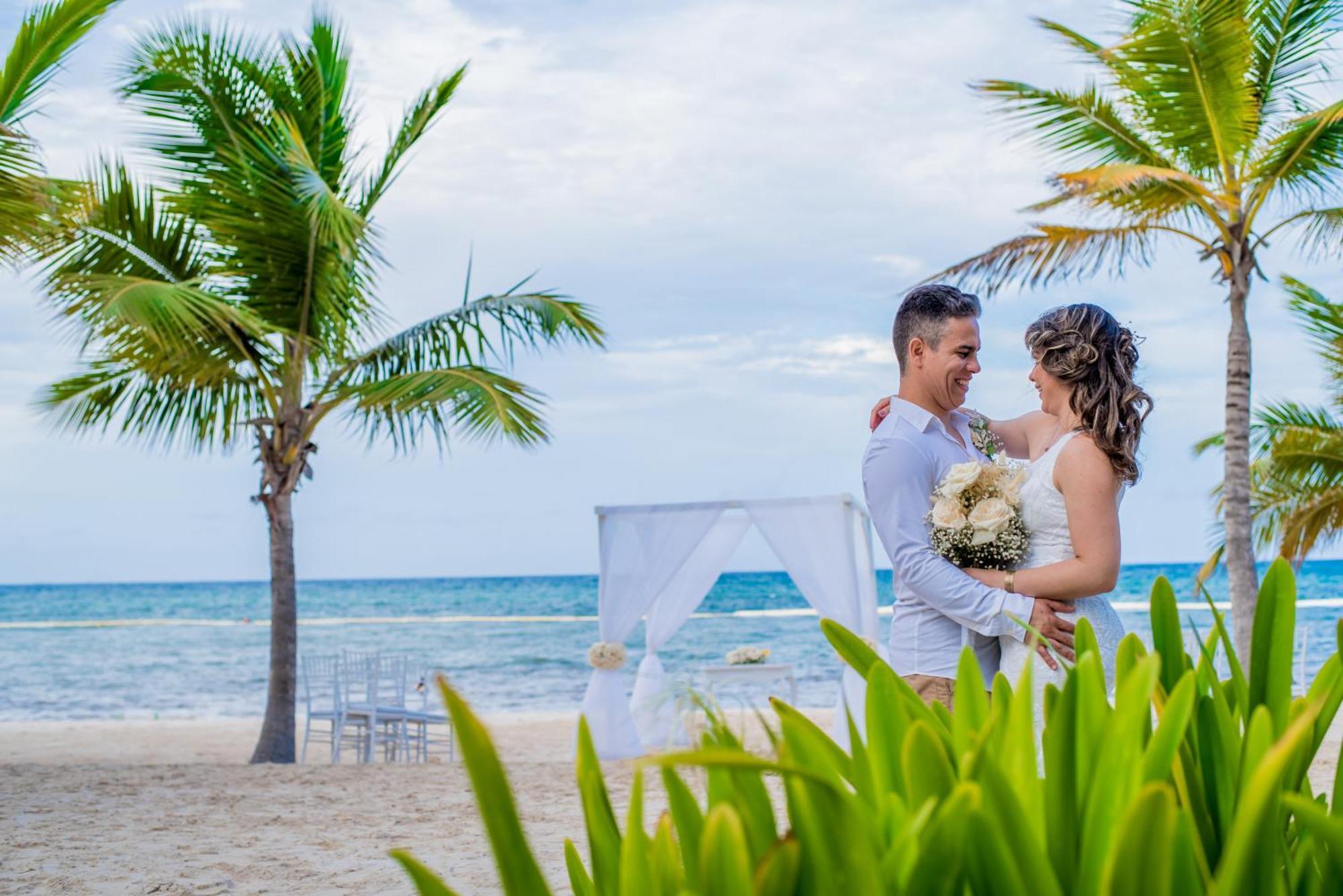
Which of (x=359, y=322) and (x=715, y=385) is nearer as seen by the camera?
(x=359, y=322)

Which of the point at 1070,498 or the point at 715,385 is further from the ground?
the point at 715,385

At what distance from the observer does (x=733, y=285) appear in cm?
4497

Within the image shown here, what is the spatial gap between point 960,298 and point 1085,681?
189cm

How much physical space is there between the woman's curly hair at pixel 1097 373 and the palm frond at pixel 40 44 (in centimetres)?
589

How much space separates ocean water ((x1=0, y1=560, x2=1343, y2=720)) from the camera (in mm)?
24266

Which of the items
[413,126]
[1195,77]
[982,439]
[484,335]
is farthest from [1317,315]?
[982,439]

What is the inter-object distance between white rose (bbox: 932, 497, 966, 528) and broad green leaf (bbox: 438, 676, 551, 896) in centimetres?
196

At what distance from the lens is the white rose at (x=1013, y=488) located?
8.56 ft

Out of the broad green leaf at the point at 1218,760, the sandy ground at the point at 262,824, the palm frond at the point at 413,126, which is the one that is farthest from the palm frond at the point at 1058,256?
the broad green leaf at the point at 1218,760

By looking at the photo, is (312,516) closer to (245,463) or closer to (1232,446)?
(245,463)

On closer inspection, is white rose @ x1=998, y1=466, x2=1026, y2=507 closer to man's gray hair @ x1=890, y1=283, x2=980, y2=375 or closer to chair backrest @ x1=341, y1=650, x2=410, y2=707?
man's gray hair @ x1=890, y1=283, x2=980, y2=375

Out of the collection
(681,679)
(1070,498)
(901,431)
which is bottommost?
(681,679)

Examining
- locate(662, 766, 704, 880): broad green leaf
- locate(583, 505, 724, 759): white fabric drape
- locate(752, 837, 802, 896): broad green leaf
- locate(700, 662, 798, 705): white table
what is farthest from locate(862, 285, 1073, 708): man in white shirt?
locate(700, 662, 798, 705): white table

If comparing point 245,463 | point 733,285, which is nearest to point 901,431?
point 245,463
